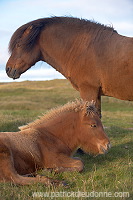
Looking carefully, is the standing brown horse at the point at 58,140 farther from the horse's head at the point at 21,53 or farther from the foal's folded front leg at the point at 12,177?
the horse's head at the point at 21,53

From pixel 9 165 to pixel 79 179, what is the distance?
118 cm

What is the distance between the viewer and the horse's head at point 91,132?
6.01 metres

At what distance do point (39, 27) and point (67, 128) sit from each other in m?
2.81

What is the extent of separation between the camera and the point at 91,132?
6.08 m

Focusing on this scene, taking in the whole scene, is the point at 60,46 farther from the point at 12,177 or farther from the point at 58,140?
the point at 12,177

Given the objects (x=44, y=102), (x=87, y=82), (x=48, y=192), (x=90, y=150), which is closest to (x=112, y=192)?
(x=48, y=192)

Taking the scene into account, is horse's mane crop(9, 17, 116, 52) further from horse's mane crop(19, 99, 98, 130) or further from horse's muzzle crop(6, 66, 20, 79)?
horse's mane crop(19, 99, 98, 130)

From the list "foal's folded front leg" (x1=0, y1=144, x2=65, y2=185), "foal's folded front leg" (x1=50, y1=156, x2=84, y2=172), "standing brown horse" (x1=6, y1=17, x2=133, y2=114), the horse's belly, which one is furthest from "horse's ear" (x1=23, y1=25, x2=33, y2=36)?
"foal's folded front leg" (x1=0, y1=144, x2=65, y2=185)

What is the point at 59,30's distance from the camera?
7.78 metres

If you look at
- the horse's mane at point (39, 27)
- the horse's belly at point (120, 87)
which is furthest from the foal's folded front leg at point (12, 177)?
the horse's mane at point (39, 27)

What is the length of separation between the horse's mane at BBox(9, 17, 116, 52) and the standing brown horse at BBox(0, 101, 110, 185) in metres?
2.10

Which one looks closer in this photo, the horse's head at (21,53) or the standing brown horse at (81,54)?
the standing brown horse at (81,54)

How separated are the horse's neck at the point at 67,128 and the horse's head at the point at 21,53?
82.7 inches

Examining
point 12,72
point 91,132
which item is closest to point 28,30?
point 12,72
